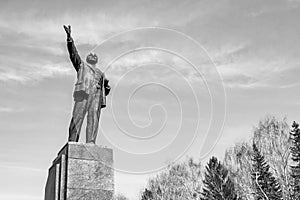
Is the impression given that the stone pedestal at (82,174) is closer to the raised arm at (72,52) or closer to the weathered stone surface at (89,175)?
the weathered stone surface at (89,175)

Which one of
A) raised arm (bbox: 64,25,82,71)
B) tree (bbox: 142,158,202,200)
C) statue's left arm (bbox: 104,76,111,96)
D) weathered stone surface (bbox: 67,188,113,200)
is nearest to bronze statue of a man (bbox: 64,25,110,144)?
raised arm (bbox: 64,25,82,71)

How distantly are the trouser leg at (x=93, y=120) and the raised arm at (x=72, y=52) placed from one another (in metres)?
1.21

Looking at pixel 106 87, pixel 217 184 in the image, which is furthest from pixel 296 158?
pixel 106 87

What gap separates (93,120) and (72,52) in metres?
2.07

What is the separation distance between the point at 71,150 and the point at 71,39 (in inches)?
123

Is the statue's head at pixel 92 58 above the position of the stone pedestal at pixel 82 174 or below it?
above

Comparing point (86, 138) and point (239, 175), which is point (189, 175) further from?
point (86, 138)

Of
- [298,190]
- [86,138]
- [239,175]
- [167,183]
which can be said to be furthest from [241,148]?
[86,138]

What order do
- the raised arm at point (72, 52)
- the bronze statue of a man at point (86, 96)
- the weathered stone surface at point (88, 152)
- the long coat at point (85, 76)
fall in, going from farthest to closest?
the long coat at point (85, 76), the bronze statue of a man at point (86, 96), the raised arm at point (72, 52), the weathered stone surface at point (88, 152)

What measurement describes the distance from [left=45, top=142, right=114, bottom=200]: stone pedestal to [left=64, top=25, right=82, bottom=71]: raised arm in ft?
8.11

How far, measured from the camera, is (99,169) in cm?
907

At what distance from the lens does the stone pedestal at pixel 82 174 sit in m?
8.63

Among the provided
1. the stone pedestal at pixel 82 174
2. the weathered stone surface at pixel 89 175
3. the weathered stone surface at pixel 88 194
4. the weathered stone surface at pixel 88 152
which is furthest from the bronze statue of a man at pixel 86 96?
the weathered stone surface at pixel 88 194

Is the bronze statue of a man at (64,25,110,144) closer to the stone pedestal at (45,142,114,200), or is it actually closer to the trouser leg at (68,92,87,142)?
the trouser leg at (68,92,87,142)
